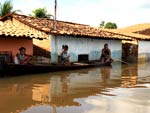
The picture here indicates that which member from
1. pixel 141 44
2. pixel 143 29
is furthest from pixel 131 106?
pixel 143 29

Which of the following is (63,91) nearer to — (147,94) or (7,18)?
(147,94)

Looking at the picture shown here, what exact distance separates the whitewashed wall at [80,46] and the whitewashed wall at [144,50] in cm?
329

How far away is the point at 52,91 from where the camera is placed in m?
10.3

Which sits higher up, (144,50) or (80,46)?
(80,46)

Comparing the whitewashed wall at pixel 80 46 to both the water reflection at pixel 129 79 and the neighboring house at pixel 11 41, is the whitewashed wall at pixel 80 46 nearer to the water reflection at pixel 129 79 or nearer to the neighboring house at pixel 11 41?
the neighboring house at pixel 11 41

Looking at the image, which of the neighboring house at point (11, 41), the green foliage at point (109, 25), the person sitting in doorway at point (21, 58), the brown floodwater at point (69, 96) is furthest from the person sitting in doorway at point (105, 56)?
the green foliage at point (109, 25)

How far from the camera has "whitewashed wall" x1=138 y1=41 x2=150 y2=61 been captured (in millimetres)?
27542

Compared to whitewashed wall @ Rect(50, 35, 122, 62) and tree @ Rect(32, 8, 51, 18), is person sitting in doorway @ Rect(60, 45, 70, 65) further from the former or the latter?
tree @ Rect(32, 8, 51, 18)

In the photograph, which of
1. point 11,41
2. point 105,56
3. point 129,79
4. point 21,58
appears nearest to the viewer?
point 129,79

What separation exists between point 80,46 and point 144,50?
961 cm

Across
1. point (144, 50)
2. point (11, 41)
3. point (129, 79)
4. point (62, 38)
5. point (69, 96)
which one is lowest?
point (69, 96)

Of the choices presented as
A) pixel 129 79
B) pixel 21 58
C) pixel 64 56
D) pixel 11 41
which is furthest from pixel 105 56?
pixel 21 58

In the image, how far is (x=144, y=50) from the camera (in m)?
28.3

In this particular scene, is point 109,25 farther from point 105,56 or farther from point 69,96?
point 69,96
